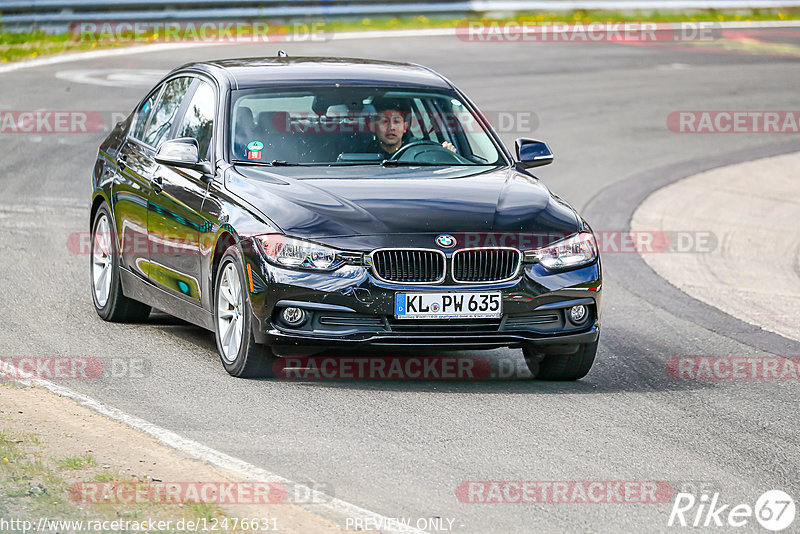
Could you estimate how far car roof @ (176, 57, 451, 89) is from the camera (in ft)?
30.9

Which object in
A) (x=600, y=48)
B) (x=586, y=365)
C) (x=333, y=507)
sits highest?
(x=333, y=507)

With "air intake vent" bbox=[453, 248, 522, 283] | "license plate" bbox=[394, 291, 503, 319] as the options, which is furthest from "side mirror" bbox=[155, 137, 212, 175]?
"air intake vent" bbox=[453, 248, 522, 283]

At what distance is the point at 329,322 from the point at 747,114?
17.1 metres

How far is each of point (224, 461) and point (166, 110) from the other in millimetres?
4163

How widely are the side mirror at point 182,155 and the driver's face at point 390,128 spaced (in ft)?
3.69

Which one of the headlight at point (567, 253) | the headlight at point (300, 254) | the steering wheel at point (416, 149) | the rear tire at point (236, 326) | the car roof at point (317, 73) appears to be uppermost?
the car roof at point (317, 73)

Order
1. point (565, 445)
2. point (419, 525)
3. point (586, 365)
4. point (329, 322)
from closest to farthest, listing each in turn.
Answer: point (419, 525) < point (565, 445) < point (329, 322) < point (586, 365)

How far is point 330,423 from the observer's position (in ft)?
23.9

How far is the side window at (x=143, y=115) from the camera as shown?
10.3 metres

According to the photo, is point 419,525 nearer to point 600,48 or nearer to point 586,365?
point 586,365

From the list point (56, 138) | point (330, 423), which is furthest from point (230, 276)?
point (56, 138)

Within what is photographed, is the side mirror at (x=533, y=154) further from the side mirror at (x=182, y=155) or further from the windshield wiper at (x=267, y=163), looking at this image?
the side mirror at (x=182, y=155)

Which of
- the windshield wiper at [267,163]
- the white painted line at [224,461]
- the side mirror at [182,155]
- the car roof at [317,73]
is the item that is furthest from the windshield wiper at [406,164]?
the white painted line at [224,461]

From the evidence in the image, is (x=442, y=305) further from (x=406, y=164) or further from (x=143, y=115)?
(x=143, y=115)
